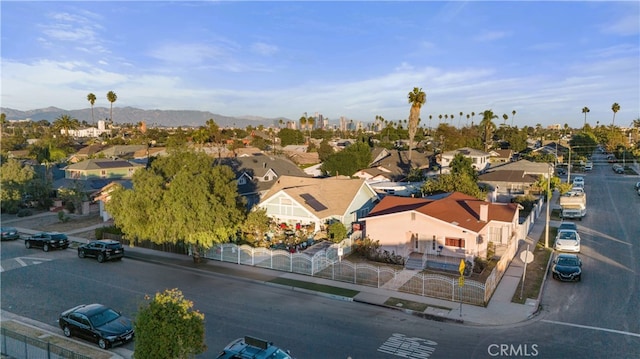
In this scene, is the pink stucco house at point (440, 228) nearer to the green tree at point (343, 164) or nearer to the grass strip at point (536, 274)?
the grass strip at point (536, 274)

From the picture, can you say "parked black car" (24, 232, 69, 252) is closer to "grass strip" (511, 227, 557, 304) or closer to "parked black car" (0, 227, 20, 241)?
"parked black car" (0, 227, 20, 241)

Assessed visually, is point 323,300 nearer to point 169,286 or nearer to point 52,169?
point 169,286

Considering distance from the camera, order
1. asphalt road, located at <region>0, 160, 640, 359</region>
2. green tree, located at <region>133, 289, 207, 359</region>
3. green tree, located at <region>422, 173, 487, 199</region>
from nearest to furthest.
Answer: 1. green tree, located at <region>133, 289, 207, 359</region>
2. asphalt road, located at <region>0, 160, 640, 359</region>
3. green tree, located at <region>422, 173, 487, 199</region>

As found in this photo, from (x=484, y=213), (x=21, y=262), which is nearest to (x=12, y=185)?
(x=21, y=262)

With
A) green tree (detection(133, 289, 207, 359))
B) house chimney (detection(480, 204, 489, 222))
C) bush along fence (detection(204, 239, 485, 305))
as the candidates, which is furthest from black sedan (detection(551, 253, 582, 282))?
green tree (detection(133, 289, 207, 359))

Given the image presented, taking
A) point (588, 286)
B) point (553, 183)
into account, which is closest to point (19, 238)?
point (588, 286)

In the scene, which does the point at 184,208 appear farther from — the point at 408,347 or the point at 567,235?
the point at 567,235
